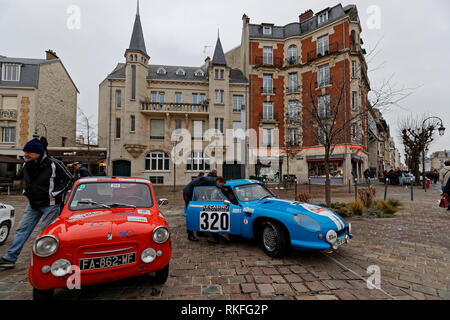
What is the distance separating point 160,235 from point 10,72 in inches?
1213

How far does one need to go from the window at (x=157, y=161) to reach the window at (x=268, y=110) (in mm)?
13002

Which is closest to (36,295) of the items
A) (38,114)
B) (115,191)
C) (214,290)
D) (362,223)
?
(115,191)

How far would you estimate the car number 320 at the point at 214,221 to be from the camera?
461 cm

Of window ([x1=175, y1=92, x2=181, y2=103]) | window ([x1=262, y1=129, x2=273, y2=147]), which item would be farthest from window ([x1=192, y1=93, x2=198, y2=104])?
window ([x1=262, y1=129, x2=273, y2=147])

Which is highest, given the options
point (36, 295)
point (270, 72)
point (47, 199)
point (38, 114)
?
point (270, 72)

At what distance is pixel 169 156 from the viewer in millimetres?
24984

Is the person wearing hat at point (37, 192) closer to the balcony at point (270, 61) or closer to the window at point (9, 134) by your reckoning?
the window at point (9, 134)

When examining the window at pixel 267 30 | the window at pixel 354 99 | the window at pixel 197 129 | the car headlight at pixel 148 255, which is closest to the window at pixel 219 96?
the window at pixel 197 129

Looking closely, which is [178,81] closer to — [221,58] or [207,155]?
[221,58]

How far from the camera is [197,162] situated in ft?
83.8

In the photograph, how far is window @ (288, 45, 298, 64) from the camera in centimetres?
2722

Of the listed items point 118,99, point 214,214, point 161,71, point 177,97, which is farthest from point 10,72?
point 214,214

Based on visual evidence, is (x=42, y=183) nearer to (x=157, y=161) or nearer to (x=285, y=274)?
(x=285, y=274)

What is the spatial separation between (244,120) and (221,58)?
7925 millimetres
